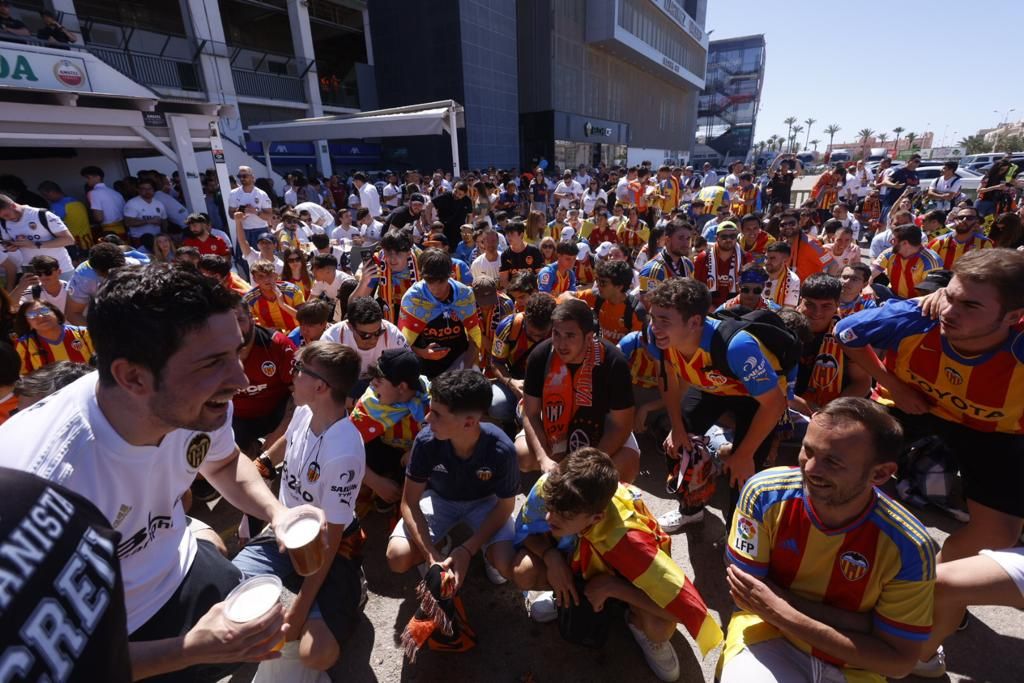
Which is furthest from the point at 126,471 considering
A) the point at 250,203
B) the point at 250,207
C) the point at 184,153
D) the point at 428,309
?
the point at 184,153

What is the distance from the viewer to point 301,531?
1706 millimetres

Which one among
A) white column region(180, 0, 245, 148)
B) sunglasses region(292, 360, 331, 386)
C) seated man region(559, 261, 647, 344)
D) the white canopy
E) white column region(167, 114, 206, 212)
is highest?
white column region(180, 0, 245, 148)

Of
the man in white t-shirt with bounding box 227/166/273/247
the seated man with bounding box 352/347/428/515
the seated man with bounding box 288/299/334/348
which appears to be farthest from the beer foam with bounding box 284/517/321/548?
the man in white t-shirt with bounding box 227/166/273/247

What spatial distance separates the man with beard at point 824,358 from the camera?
13.0 feet

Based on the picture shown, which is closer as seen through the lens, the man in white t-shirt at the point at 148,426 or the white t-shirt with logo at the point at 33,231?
the man in white t-shirt at the point at 148,426

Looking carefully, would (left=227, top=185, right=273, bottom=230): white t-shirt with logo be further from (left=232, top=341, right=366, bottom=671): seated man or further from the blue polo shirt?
the blue polo shirt

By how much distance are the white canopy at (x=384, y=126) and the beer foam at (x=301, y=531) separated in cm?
1238

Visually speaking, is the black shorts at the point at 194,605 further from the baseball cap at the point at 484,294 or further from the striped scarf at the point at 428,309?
the baseball cap at the point at 484,294

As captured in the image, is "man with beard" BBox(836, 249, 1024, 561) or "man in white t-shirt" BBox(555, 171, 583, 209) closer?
"man with beard" BBox(836, 249, 1024, 561)

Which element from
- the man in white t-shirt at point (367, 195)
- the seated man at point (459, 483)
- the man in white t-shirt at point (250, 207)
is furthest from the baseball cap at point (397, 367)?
the man in white t-shirt at point (367, 195)

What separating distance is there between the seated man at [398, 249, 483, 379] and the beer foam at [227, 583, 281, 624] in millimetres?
3282

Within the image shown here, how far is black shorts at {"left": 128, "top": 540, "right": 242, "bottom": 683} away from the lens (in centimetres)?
A: 196

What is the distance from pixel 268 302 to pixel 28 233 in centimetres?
368

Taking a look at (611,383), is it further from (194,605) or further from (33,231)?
(33,231)
